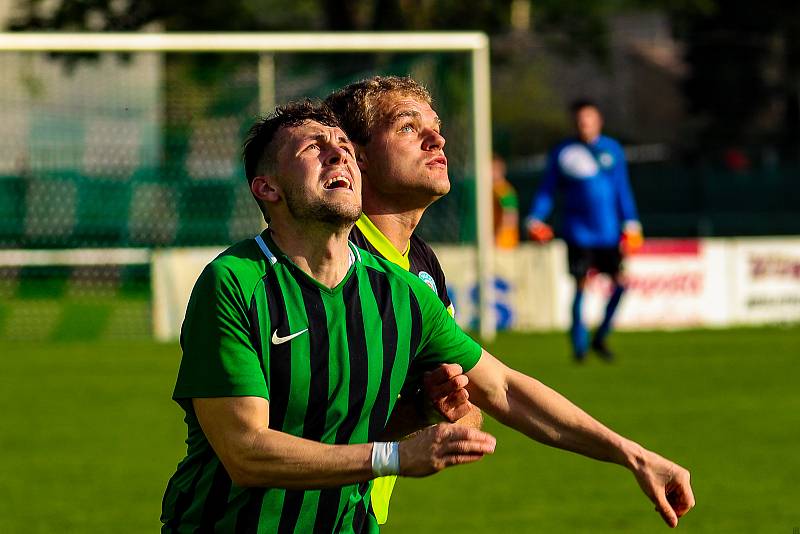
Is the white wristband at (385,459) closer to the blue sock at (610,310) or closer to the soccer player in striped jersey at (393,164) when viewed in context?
the soccer player in striped jersey at (393,164)

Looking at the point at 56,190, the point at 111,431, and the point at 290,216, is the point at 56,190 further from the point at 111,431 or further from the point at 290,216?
the point at 290,216

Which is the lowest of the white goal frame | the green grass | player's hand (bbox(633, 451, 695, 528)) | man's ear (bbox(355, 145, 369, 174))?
the green grass

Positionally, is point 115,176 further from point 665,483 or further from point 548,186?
point 665,483

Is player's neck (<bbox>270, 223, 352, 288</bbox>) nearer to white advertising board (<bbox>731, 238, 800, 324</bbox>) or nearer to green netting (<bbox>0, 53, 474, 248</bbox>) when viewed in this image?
green netting (<bbox>0, 53, 474, 248</bbox>)

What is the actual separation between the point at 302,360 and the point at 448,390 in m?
0.50

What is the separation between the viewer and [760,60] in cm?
5119

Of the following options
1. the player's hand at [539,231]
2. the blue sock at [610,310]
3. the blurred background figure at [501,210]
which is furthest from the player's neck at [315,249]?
the blurred background figure at [501,210]

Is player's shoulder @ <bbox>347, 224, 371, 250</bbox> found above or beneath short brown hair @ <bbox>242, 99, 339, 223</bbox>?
beneath

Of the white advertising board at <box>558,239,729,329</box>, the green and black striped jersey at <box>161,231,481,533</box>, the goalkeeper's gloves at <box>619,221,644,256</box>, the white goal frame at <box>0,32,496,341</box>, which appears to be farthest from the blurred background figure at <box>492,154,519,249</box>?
the green and black striped jersey at <box>161,231,481,533</box>

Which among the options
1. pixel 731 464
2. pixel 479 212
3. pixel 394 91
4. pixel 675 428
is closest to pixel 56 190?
pixel 479 212

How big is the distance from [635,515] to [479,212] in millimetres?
9743

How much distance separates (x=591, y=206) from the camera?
49.8ft

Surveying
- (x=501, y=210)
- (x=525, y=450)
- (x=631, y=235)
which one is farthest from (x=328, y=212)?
(x=501, y=210)

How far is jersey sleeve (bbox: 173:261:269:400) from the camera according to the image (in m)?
4.07
